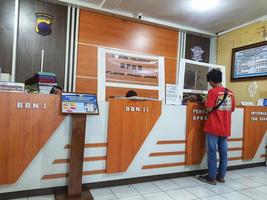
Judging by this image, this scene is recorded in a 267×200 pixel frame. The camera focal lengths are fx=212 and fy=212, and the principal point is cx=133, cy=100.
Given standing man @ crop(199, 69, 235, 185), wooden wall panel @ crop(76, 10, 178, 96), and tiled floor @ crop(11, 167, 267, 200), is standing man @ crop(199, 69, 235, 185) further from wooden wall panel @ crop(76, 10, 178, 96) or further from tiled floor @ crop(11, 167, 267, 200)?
wooden wall panel @ crop(76, 10, 178, 96)

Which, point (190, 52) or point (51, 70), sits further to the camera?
point (190, 52)

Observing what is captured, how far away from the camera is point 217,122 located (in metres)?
2.82

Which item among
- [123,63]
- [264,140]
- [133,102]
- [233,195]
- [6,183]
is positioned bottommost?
[233,195]

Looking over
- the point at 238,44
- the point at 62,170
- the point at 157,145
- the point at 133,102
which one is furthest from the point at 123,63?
the point at 238,44

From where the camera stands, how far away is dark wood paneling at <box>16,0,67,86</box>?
3.88m

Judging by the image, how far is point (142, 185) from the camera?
8.82 ft

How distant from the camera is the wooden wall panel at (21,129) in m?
2.07

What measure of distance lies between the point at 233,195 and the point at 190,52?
12.8 ft

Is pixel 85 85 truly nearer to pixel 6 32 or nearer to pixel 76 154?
pixel 6 32

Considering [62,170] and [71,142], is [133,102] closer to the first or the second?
[71,142]

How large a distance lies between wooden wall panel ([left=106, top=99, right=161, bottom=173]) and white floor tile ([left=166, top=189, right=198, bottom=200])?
62cm

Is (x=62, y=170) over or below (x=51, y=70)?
Result: below

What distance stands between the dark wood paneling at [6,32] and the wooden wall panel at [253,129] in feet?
13.9

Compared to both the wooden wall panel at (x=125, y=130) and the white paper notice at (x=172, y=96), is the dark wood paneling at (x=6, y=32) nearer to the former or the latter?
the wooden wall panel at (x=125, y=130)
